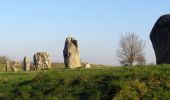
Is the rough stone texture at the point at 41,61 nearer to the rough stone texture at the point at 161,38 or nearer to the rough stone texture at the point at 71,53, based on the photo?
the rough stone texture at the point at 71,53

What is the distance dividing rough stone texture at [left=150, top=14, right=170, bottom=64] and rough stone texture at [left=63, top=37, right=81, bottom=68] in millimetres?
20551

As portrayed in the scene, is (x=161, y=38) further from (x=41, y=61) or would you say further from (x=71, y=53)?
(x=41, y=61)

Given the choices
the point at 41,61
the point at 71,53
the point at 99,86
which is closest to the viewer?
the point at 99,86

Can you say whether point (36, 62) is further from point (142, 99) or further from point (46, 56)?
point (142, 99)

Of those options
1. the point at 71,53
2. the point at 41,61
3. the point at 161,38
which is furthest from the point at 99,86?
the point at 41,61

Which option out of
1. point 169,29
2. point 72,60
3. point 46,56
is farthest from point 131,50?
point 169,29

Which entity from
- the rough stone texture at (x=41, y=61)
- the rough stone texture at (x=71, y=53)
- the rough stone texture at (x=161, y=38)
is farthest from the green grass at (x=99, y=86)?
the rough stone texture at (x=41, y=61)

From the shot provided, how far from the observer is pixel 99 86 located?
47.1ft

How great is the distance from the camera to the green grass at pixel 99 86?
522 inches

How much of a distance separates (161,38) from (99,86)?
10105mm

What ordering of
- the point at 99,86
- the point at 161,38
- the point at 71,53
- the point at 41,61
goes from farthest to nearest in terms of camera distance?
the point at 41,61
the point at 71,53
the point at 161,38
the point at 99,86

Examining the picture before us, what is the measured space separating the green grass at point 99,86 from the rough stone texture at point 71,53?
27071 millimetres

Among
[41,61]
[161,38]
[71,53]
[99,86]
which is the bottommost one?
[99,86]

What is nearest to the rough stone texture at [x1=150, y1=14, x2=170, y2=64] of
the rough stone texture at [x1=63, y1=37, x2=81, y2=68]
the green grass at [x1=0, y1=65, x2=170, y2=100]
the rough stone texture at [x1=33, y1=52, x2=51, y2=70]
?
the green grass at [x1=0, y1=65, x2=170, y2=100]
